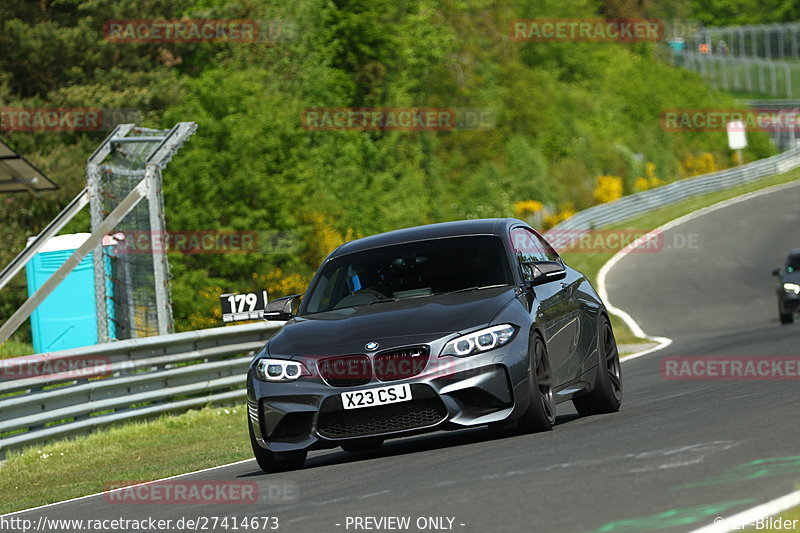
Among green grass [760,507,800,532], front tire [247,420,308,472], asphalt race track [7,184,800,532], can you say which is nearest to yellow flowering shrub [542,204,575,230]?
asphalt race track [7,184,800,532]

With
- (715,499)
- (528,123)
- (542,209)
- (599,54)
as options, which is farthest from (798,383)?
(599,54)

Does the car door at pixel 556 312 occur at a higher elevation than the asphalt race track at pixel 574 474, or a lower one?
higher

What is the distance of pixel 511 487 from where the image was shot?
23.7 ft

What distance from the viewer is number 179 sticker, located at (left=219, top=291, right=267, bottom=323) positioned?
54.5 ft

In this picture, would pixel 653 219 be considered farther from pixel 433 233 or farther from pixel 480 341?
pixel 480 341

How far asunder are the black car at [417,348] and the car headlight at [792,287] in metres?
17.3

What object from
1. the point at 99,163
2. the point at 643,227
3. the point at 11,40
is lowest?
the point at 643,227

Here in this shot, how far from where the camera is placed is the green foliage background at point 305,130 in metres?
39.9

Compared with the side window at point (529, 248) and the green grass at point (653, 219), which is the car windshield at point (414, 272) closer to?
the side window at point (529, 248)

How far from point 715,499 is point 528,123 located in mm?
78415

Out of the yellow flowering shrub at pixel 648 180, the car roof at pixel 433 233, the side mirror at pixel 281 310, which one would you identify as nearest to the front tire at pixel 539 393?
the car roof at pixel 433 233

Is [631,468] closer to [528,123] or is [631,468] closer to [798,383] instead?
[798,383]

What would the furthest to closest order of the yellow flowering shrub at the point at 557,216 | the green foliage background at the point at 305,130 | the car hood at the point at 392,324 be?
the yellow flowering shrub at the point at 557,216, the green foliage background at the point at 305,130, the car hood at the point at 392,324

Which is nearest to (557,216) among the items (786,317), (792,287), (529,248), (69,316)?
(786,317)
